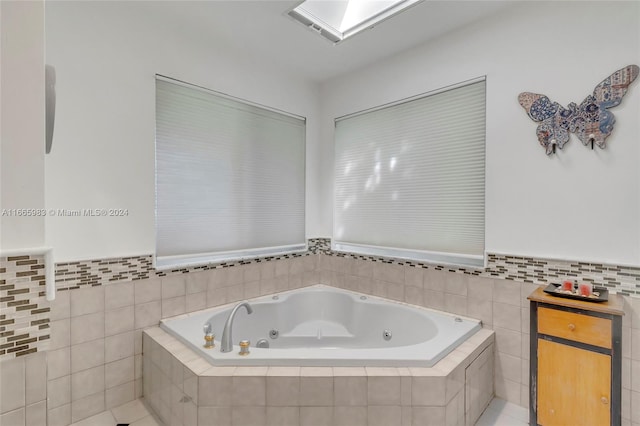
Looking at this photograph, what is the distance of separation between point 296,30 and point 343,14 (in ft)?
1.23

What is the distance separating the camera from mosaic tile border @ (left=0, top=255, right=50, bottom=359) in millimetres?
940

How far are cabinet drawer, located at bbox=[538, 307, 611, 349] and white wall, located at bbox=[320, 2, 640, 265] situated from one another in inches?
16.5

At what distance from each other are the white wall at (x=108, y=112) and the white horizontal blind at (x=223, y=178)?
0.12 metres

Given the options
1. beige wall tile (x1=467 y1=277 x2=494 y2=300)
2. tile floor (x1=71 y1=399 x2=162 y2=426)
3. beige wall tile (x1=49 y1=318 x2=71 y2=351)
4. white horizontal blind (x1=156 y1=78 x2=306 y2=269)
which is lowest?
tile floor (x1=71 y1=399 x2=162 y2=426)

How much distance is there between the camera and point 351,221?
123 inches

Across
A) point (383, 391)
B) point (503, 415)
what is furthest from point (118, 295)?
point (503, 415)

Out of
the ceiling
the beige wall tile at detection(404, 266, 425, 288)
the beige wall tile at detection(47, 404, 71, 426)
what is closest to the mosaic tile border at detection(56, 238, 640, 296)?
the beige wall tile at detection(404, 266, 425, 288)

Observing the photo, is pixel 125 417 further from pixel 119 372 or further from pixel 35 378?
pixel 35 378

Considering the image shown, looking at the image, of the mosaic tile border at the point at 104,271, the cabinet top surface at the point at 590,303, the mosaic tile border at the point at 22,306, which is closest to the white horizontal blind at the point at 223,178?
the mosaic tile border at the point at 104,271

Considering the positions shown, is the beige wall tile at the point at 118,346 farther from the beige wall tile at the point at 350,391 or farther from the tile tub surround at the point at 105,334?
the beige wall tile at the point at 350,391

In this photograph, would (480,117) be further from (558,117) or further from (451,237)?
(451,237)

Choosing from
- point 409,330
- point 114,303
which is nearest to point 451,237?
point 409,330

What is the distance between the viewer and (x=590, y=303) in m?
1.59

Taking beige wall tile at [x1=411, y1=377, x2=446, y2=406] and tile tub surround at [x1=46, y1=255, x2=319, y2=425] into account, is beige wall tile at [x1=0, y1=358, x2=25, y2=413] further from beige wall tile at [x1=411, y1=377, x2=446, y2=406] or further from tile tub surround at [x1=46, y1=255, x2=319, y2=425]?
beige wall tile at [x1=411, y1=377, x2=446, y2=406]
